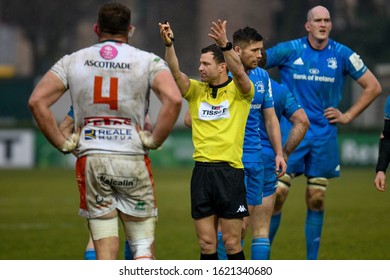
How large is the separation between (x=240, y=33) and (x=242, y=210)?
164 centimetres

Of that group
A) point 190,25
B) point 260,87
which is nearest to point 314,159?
point 260,87

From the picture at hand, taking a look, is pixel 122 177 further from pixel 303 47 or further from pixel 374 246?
pixel 374 246

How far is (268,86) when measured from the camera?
10.2 m

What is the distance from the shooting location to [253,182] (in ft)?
33.3

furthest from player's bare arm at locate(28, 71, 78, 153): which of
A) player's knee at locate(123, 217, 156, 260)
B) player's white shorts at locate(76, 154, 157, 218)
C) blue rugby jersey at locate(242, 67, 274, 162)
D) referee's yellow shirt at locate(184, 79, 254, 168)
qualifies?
blue rugby jersey at locate(242, 67, 274, 162)

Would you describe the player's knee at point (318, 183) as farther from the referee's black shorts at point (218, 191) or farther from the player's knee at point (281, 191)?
the referee's black shorts at point (218, 191)

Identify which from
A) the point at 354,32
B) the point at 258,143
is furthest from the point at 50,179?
the point at 258,143

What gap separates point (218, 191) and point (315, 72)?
341 centimetres

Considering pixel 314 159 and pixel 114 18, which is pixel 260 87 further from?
pixel 314 159

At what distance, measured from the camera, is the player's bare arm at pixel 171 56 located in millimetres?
8969

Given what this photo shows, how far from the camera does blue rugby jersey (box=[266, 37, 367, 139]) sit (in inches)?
483

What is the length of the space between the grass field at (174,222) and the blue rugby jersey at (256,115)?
3.13 metres

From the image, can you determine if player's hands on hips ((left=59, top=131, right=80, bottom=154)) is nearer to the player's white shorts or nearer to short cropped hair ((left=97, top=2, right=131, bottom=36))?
the player's white shorts

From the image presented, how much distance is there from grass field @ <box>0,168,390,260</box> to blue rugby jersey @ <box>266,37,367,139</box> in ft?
5.85
